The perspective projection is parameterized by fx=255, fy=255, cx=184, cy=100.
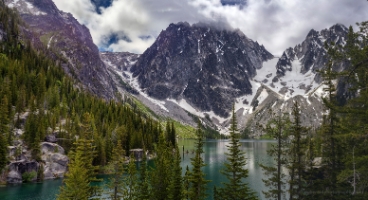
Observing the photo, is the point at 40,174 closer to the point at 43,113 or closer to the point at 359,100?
the point at 43,113

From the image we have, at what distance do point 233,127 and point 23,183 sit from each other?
5925 cm

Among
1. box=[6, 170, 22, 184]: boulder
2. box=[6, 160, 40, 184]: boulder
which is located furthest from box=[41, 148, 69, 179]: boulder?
box=[6, 170, 22, 184]: boulder

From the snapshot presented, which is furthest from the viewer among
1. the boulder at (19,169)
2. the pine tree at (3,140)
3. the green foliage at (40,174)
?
the green foliage at (40,174)

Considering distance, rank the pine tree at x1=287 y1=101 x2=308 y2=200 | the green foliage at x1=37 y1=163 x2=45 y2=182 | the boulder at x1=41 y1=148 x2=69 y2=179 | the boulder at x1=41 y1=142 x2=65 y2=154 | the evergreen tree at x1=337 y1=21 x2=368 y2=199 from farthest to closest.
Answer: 1. the boulder at x1=41 y1=142 x2=65 y2=154
2. the boulder at x1=41 y1=148 x2=69 y2=179
3. the green foliage at x1=37 y1=163 x2=45 y2=182
4. the pine tree at x1=287 y1=101 x2=308 y2=200
5. the evergreen tree at x1=337 y1=21 x2=368 y2=199

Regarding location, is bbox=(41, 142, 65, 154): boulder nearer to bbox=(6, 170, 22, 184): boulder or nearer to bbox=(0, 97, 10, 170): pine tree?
bbox=(6, 170, 22, 184): boulder

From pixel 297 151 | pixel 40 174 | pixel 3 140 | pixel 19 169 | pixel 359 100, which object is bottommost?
pixel 40 174

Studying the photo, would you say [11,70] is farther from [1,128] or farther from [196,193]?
[196,193]

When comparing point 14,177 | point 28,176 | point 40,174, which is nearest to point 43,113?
point 40,174

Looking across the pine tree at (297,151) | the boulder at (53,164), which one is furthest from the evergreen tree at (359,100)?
the boulder at (53,164)

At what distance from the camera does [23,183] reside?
64.3 metres

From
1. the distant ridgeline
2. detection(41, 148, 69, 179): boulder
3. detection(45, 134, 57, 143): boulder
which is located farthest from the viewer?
detection(45, 134, 57, 143): boulder

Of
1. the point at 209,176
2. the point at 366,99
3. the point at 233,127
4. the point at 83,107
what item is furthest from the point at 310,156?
the point at 83,107

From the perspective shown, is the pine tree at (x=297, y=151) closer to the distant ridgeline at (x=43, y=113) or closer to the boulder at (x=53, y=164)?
the distant ridgeline at (x=43, y=113)

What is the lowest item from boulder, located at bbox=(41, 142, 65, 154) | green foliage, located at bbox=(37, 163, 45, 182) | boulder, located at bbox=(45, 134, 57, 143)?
green foliage, located at bbox=(37, 163, 45, 182)
